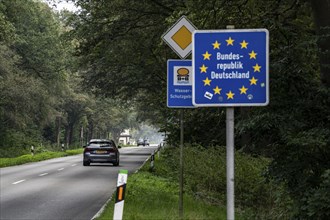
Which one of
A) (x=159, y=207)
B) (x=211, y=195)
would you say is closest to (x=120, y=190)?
(x=159, y=207)

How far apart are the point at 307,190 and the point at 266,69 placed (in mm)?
3124

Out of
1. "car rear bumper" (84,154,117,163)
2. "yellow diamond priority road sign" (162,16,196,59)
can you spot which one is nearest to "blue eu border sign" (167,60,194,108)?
"yellow diamond priority road sign" (162,16,196,59)

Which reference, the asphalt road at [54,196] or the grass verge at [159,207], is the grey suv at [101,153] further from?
the grass verge at [159,207]

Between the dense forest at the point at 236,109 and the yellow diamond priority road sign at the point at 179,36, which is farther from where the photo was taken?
the yellow diamond priority road sign at the point at 179,36

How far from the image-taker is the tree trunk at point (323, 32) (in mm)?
8305

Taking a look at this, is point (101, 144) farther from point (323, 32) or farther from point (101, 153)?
point (323, 32)

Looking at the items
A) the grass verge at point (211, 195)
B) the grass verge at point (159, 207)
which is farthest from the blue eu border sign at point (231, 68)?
the grass verge at point (159, 207)

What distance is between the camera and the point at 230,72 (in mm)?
4969

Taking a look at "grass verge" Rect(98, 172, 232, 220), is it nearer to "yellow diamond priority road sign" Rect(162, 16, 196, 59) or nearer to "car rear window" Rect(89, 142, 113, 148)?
"yellow diamond priority road sign" Rect(162, 16, 196, 59)

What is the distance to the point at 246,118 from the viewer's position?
788cm

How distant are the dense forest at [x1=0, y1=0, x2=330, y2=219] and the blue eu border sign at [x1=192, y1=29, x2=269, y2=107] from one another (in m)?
2.26

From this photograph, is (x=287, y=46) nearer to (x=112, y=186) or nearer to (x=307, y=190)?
(x=307, y=190)

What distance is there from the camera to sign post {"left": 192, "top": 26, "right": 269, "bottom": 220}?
493cm

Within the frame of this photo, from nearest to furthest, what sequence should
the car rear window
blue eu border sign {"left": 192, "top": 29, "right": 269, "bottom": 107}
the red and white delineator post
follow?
blue eu border sign {"left": 192, "top": 29, "right": 269, "bottom": 107} → the red and white delineator post → the car rear window
